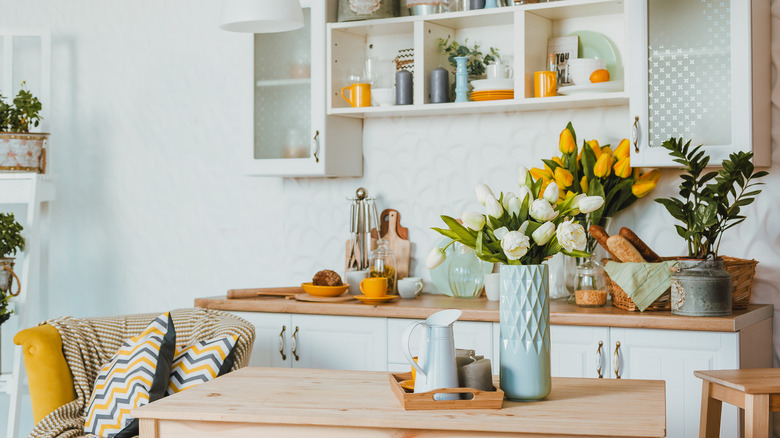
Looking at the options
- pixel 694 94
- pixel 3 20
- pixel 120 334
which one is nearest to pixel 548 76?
pixel 694 94

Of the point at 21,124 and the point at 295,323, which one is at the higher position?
the point at 21,124

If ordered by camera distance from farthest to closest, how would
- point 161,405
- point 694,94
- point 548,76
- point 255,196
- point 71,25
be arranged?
point 71,25
point 255,196
point 548,76
point 694,94
point 161,405

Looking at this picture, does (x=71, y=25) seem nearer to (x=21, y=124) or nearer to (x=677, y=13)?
(x=21, y=124)

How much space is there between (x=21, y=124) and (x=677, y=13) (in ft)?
9.78

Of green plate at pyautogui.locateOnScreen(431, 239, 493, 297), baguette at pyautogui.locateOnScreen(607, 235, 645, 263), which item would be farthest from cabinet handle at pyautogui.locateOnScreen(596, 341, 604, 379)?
green plate at pyautogui.locateOnScreen(431, 239, 493, 297)

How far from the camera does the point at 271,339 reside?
3.63m

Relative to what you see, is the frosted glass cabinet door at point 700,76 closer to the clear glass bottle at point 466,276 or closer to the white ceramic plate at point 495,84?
the white ceramic plate at point 495,84

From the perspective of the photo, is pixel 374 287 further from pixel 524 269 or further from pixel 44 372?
pixel 524 269

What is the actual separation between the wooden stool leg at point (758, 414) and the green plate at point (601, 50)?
1571mm

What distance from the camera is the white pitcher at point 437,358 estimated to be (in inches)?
74.7

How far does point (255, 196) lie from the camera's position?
14.1 ft

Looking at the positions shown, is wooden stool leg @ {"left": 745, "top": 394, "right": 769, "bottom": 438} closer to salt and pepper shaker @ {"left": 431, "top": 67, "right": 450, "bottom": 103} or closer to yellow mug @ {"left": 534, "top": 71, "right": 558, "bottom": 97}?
yellow mug @ {"left": 534, "top": 71, "right": 558, "bottom": 97}

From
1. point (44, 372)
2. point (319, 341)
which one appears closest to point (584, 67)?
point (319, 341)

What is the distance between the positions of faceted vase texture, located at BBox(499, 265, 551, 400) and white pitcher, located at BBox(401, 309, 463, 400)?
0.45ft
